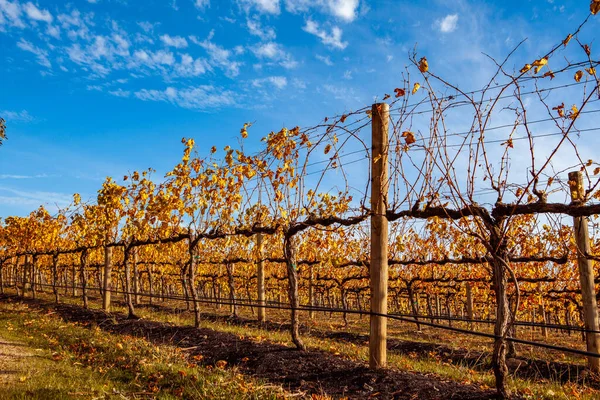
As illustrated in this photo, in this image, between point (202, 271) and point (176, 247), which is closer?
point (176, 247)

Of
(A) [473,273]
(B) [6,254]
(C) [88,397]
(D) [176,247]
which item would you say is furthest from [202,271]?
(C) [88,397]

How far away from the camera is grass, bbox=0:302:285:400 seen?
4738 millimetres

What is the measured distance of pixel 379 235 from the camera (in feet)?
19.0

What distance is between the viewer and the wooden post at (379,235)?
558 centimetres

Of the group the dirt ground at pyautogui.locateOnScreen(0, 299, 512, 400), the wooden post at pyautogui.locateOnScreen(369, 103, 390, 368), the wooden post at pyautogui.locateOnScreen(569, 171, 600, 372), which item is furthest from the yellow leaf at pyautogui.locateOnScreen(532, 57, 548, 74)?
the wooden post at pyautogui.locateOnScreen(569, 171, 600, 372)

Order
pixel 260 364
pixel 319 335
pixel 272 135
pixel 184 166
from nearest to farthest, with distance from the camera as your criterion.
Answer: pixel 260 364 < pixel 272 135 < pixel 184 166 < pixel 319 335

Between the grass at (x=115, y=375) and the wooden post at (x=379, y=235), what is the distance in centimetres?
156

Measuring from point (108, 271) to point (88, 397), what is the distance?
10.9 metres

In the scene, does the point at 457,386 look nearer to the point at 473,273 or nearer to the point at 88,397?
the point at 88,397

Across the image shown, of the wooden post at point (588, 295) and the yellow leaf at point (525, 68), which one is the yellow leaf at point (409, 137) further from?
the wooden post at point (588, 295)

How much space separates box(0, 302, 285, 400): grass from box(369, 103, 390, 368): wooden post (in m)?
1.56

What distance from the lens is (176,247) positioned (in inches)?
609

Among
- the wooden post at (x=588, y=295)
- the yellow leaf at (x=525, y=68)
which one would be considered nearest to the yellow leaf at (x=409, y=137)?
the yellow leaf at (x=525, y=68)

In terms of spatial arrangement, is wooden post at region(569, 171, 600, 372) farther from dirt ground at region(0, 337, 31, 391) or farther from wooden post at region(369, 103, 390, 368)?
dirt ground at region(0, 337, 31, 391)
